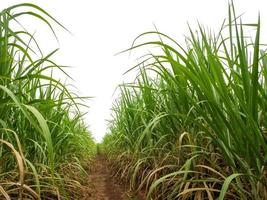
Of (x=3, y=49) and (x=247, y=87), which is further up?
(x=3, y=49)

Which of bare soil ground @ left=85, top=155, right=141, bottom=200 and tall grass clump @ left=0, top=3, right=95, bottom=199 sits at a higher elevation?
tall grass clump @ left=0, top=3, right=95, bottom=199

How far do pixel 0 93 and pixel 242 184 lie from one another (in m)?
0.96

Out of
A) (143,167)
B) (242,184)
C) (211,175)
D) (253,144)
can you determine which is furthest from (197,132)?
(143,167)

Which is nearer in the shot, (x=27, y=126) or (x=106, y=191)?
(x=27, y=126)

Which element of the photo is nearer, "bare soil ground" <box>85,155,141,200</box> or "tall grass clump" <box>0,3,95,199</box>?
"tall grass clump" <box>0,3,95,199</box>

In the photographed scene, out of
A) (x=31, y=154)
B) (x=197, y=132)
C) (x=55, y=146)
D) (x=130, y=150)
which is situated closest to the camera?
(x=197, y=132)

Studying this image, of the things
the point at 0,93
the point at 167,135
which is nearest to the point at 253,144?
the point at 0,93

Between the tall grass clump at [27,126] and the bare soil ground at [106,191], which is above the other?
the tall grass clump at [27,126]

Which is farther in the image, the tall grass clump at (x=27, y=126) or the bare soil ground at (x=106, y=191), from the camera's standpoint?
the bare soil ground at (x=106, y=191)

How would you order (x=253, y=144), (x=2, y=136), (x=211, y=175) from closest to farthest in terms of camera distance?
(x=253, y=144) → (x=2, y=136) → (x=211, y=175)

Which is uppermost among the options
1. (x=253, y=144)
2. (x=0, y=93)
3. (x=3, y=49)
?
(x=3, y=49)

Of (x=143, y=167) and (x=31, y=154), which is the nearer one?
(x=31, y=154)

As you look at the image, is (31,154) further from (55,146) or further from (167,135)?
(167,135)

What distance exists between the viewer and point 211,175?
5.49 feet
